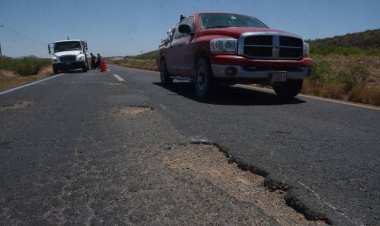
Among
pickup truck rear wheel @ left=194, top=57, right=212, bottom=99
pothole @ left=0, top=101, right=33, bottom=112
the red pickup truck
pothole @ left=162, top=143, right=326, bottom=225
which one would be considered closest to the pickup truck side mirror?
the red pickup truck

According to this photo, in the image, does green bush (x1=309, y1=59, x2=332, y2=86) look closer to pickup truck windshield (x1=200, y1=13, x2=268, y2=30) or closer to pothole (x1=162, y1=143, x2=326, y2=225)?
pickup truck windshield (x1=200, y1=13, x2=268, y2=30)

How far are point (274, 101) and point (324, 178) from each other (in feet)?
15.8

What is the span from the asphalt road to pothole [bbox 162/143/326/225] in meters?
0.06

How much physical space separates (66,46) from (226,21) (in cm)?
2140

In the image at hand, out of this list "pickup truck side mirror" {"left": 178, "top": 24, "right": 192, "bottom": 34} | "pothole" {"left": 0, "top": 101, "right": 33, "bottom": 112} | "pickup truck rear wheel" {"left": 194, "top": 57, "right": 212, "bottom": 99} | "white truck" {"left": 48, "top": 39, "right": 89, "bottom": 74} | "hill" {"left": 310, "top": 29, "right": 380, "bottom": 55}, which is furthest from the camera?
"hill" {"left": 310, "top": 29, "right": 380, "bottom": 55}

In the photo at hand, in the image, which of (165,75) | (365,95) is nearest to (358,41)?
(165,75)

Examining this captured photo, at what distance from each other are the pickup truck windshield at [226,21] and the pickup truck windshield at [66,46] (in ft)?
68.0

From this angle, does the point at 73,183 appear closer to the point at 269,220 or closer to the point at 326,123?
the point at 269,220

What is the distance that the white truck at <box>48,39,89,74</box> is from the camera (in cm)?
2653

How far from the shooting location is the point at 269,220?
235 cm

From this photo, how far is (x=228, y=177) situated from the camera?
10.3ft

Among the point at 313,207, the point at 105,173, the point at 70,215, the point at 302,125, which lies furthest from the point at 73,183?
the point at 302,125

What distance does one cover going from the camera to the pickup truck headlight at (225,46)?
7.20m

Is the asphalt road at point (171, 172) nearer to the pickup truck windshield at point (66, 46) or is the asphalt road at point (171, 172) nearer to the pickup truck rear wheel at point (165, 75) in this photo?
the pickup truck rear wheel at point (165, 75)
